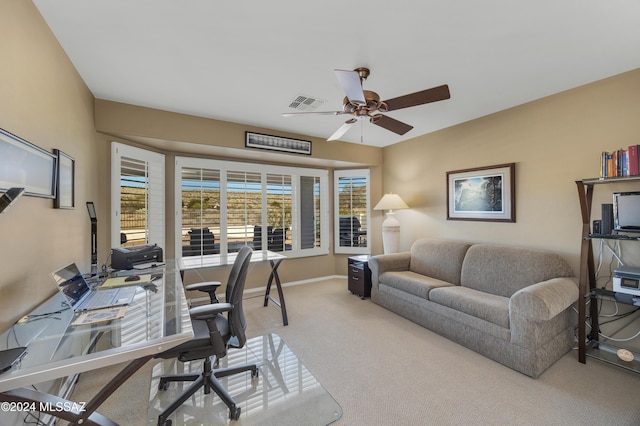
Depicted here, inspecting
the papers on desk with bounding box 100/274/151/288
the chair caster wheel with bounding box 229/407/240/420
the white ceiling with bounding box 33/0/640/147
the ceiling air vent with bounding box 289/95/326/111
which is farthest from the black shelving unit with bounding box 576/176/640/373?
the papers on desk with bounding box 100/274/151/288

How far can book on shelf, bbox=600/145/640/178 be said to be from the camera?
2.06m

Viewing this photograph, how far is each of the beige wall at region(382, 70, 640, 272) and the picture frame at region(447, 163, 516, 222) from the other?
0.08 m

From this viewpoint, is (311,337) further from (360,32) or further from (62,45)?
(62,45)

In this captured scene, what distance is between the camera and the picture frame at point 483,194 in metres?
3.20

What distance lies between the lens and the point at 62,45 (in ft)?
6.57

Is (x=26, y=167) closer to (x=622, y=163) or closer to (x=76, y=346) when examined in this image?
(x=76, y=346)

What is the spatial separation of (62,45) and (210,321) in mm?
2370

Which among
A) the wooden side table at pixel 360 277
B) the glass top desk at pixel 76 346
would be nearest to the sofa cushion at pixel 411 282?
the wooden side table at pixel 360 277

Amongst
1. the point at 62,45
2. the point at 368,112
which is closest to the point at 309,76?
the point at 368,112

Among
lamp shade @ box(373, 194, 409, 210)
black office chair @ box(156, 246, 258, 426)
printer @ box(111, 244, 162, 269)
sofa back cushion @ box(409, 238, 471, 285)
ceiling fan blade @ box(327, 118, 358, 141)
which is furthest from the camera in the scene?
lamp shade @ box(373, 194, 409, 210)

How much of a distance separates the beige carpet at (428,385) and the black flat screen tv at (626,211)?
3.91 ft

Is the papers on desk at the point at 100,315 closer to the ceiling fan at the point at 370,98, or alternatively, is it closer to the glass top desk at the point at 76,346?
the glass top desk at the point at 76,346

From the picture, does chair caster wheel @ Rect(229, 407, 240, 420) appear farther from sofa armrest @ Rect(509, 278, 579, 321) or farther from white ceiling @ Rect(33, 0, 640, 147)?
white ceiling @ Rect(33, 0, 640, 147)

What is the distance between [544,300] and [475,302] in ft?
1.84
